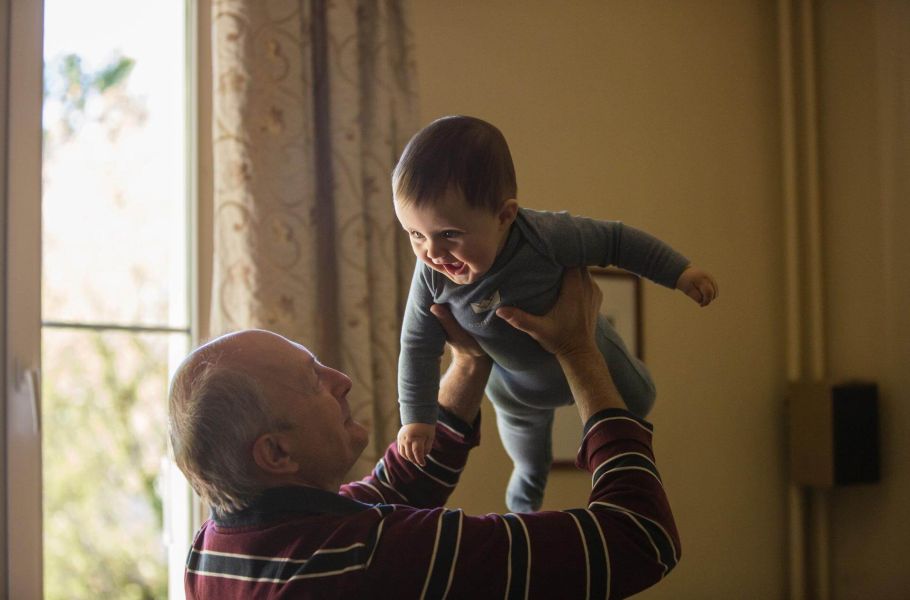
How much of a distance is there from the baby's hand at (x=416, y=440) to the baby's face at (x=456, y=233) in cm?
23

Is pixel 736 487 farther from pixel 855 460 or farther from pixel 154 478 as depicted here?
pixel 154 478

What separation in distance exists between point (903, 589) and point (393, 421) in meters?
2.12

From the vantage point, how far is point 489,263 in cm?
143

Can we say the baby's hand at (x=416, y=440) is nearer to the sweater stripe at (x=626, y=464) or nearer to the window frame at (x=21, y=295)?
the sweater stripe at (x=626, y=464)

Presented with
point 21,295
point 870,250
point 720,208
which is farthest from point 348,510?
point 870,250

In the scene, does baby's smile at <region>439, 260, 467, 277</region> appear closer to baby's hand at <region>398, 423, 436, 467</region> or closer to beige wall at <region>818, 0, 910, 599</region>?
baby's hand at <region>398, 423, 436, 467</region>

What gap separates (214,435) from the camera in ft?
4.19

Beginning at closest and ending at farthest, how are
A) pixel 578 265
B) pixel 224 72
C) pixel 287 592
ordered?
pixel 287 592 < pixel 578 265 < pixel 224 72

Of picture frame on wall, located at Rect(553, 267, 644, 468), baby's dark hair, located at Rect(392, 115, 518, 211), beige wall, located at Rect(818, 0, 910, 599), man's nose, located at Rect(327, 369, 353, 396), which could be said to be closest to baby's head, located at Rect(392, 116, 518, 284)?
baby's dark hair, located at Rect(392, 115, 518, 211)

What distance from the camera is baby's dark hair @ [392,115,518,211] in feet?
4.49

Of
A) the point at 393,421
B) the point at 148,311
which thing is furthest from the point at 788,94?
the point at 148,311

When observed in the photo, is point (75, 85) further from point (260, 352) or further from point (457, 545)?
point (457, 545)

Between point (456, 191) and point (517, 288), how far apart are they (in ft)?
0.59

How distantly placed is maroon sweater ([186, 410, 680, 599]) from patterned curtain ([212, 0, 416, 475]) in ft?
3.87
